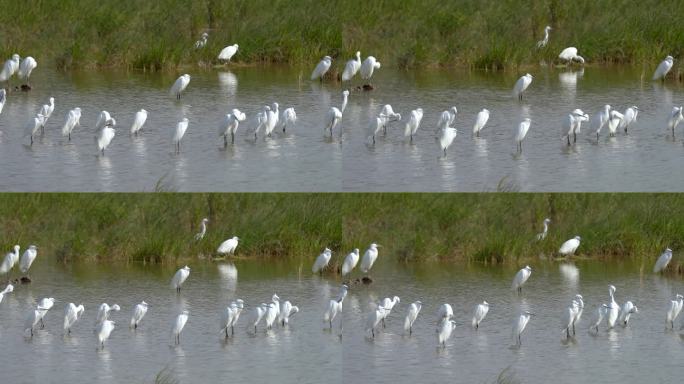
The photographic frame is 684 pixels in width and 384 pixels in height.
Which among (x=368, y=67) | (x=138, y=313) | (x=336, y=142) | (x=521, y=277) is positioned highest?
(x=368, y=67)

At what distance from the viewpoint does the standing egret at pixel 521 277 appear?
57.2 ft

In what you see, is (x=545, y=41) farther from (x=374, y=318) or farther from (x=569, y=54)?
(x=374, y=318)

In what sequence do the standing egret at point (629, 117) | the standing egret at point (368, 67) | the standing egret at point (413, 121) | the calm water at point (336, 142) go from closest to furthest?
the calm water at point (336, 142) → the standing egret at point (413, 121) → the standing egret at point (629, 117) → the standing egret at point (368, 67)

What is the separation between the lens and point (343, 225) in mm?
19094

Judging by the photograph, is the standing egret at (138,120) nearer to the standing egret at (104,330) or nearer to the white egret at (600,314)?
the standing egret at (104,330)

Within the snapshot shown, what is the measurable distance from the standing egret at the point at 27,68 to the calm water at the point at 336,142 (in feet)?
0.52

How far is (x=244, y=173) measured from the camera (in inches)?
643

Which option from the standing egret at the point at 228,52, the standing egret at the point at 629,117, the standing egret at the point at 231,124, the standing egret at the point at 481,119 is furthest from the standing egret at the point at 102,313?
the standing egret at the point at 629,117

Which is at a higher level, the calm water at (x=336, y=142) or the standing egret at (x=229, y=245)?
the calm water at (x=336, y=142)

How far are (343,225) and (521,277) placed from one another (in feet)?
7.65

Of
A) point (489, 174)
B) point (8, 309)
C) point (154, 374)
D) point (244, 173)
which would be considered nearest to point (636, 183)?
point (489, 174)

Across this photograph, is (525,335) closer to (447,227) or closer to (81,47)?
(447,227)

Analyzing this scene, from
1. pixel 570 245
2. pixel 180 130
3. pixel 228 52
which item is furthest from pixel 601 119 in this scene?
pixel 228 52

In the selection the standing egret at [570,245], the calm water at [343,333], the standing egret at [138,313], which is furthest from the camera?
the standing egret at [570,245]
